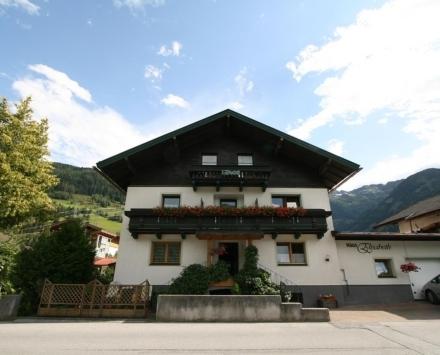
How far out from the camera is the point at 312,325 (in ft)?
31.9

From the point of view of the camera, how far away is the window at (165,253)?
51.2 ft

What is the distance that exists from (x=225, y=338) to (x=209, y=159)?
12543 millimetres

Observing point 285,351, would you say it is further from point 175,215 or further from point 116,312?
point 175,215

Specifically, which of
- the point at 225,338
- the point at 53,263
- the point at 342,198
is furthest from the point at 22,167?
the point at 342,198

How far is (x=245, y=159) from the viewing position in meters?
18.9

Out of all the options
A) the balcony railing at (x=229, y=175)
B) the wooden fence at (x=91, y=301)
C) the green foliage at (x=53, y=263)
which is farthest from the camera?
the balcony railing at (x=229, y=175)

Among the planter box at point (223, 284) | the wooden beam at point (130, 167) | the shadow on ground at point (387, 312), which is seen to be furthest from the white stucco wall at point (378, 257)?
the wooden beam at point (130, 167)

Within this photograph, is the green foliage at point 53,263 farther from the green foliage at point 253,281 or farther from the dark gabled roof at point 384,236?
the dark gabled roof at point 384,236

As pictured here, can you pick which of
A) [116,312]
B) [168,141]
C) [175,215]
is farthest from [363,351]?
[168,141]

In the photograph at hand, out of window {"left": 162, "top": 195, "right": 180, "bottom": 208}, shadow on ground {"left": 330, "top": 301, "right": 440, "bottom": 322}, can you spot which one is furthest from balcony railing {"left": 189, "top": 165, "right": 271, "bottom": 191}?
shadow on ground {"left": 330, "top": 301, "right": 440, "bottom": 322}

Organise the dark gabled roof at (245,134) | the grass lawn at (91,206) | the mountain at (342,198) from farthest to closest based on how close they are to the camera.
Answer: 1. the grass lawn at (91,206)
2. the mountain at (342,198)
3. the dark gabled roof at (245,134)

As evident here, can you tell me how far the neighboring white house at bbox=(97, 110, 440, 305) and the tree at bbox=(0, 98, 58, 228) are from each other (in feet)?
20.9

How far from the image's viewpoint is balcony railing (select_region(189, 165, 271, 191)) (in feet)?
54.5

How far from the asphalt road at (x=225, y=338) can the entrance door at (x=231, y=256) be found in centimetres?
591
